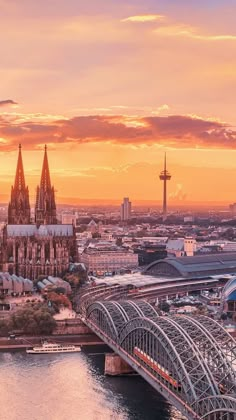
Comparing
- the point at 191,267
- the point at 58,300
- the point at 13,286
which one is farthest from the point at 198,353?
the point at 191,267

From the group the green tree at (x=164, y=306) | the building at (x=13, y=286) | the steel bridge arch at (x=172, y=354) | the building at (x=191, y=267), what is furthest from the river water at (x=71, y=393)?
the building at (x=191, y=267)

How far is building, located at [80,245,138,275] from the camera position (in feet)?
214

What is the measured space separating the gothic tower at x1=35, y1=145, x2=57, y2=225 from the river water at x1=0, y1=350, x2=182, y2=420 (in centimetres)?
2645

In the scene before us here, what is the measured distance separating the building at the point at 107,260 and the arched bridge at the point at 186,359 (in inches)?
1316

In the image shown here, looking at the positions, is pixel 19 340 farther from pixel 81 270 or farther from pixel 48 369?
pixel 81 270

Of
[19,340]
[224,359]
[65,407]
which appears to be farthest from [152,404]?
[19,340]

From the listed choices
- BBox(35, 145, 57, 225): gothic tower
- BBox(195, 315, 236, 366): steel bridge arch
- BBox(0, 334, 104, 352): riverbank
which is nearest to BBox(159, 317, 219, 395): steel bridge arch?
BBox(195, 315, 236, 366): steel bridge arch

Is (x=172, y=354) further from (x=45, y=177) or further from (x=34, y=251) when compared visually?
(x=45, y=177)

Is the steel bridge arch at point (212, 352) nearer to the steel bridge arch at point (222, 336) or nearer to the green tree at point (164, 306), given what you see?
the steel bridge arch at point (222, 336)

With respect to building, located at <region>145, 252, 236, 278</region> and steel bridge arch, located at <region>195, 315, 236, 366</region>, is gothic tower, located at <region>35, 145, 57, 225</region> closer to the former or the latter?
building, located at <region>145, 252, 236, 278</region>

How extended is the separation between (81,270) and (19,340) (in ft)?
57.4

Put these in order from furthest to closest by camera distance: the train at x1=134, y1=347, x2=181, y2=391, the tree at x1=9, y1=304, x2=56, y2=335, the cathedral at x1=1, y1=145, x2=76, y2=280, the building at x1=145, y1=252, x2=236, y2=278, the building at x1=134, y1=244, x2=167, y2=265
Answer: the building at x1=134, y1=244, x2=167, y2=265, the building at x1=145, y1=252, x2=236, y2=278, the cathedral at x1=1, y1=145, x2=76, y2=280, the tree at x1=9, y1=304, x2=56, y2=335, the train at x1=134, y1=347, x2=181, y2=391

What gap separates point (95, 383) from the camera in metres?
29.2

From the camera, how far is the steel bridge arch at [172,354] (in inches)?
835
